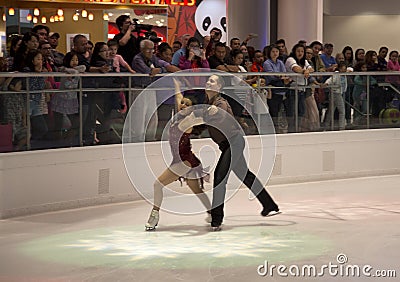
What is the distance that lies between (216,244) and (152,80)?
3536 millimetres

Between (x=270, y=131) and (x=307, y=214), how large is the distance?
2.66m

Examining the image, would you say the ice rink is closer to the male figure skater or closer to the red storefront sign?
the male figure skater

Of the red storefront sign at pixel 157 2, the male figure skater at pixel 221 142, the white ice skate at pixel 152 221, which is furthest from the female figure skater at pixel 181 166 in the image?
the red storefront sign at pixel 157 2

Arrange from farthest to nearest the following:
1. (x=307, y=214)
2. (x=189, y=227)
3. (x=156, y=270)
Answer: (x=307, y=214)
(x=189, y=227)
(x=156, y=270)

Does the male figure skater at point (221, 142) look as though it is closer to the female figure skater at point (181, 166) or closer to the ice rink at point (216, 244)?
the female figure skater at point (181, 166)

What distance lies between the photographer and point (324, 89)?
14.0m

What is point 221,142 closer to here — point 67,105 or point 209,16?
point 67,105

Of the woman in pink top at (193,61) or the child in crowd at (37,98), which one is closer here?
the child in crowd at (37,98)

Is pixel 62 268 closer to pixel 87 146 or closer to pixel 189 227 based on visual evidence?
pixel 189 227

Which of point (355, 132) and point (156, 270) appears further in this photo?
point (355, 132)

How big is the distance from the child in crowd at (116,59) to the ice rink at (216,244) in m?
1.75

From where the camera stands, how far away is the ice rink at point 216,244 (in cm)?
770

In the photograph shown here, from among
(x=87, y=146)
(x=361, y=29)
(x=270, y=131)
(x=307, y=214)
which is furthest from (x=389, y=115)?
(x=361, y=29)

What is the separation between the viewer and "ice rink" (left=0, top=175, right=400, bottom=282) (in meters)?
7.70
